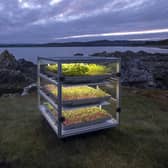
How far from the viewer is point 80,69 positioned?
321 centimetres

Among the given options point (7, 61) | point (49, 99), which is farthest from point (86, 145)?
point (7, 61)

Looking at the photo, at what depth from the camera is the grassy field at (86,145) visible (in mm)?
2852

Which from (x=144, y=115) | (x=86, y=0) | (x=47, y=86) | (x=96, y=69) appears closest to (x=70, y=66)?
(x=96, y=69)

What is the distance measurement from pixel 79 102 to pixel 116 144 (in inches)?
39.1

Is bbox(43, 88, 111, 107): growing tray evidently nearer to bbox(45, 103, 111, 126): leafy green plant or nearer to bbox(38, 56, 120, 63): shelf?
bbox(45, 103, 111, 126): leafy green plant

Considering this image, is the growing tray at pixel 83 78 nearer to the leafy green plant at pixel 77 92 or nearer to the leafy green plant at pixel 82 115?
the leafy green plant at pixel 77 92

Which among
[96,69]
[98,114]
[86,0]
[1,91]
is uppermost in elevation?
[86,0]

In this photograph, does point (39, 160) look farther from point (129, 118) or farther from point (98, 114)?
point (129, 118)

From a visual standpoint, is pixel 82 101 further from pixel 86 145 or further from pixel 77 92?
pixel 86 145

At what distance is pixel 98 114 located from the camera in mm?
3625

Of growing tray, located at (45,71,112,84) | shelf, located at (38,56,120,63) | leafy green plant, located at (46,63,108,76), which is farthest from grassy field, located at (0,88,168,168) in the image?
shelf, located at (38,56,120,63)

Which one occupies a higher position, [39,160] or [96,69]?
[96,69]

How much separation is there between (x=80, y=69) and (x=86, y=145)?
1310mm

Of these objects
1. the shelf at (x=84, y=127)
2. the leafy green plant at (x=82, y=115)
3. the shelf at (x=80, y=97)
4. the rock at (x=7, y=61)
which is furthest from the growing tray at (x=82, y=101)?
the rock at (x=7, y=61)
